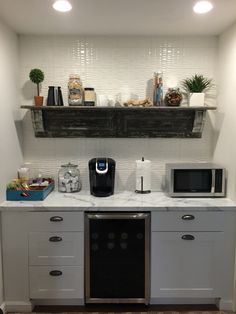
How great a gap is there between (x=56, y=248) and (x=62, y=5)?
181 centimetres

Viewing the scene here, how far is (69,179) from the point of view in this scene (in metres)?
2.75

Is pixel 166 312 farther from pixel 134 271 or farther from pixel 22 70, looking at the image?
pixel 22 70

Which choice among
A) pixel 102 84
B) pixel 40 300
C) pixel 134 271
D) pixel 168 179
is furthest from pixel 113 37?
pixel 40 300

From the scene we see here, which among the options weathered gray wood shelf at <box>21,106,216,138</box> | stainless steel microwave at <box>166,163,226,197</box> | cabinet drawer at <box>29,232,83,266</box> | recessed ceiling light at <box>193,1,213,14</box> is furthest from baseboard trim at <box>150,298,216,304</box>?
recessed ceiling light at <box>193,1,213,14</box>

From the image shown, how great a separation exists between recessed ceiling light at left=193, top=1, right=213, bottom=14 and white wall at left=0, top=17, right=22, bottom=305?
1500mm

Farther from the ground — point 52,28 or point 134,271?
point 52,28

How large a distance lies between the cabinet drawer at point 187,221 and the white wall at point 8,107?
1.27 meters

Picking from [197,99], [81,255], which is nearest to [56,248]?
[81,255]

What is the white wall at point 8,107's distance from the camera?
7.71ft

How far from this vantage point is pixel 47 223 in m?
2.32

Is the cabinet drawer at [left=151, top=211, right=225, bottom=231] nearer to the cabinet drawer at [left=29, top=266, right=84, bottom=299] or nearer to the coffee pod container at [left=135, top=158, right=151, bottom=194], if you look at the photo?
the coffee pod container at [left=135, top=158, right=151, bottom=194]

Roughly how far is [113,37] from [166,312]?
8.09 ft

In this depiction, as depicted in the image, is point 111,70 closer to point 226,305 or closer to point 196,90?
point 196,90

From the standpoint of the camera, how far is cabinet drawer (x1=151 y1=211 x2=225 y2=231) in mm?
2332
